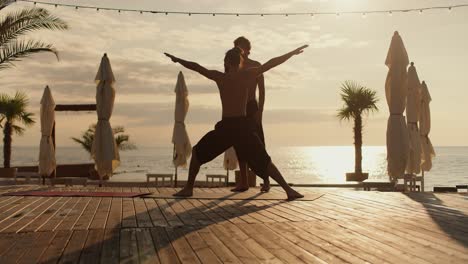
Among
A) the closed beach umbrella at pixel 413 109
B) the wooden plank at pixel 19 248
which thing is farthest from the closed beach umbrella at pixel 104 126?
the wooden plank at pixel 19 248

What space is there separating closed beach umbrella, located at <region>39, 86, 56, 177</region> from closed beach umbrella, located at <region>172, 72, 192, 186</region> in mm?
2924

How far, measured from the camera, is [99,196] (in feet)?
23.5

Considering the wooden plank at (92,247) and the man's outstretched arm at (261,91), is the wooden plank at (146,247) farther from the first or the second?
Result: the man's outstretched arm at (261,91)

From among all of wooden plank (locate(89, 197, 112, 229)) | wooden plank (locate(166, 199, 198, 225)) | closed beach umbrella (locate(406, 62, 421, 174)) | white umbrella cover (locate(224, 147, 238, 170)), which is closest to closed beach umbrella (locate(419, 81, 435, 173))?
closed beach umbrella (locate(406, 62, 421, 174))

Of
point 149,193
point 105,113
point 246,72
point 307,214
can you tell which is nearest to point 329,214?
point 307,214

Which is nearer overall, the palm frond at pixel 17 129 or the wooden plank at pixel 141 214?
the wooden plank at pixel 141 214

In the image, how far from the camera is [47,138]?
13.4 m

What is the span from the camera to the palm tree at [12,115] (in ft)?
86.9

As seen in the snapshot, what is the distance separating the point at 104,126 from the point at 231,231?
7134 millimetres

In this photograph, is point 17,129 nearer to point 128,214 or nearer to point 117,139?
point 117,139

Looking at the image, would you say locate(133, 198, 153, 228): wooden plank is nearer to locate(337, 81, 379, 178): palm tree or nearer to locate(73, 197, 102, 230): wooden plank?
locate(73, 197, 102, 230): wooden plank

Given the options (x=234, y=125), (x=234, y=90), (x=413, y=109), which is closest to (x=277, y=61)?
(x=234, y=90)

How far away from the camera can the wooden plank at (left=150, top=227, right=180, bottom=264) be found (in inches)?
121

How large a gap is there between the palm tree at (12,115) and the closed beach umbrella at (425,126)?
65.1ft
